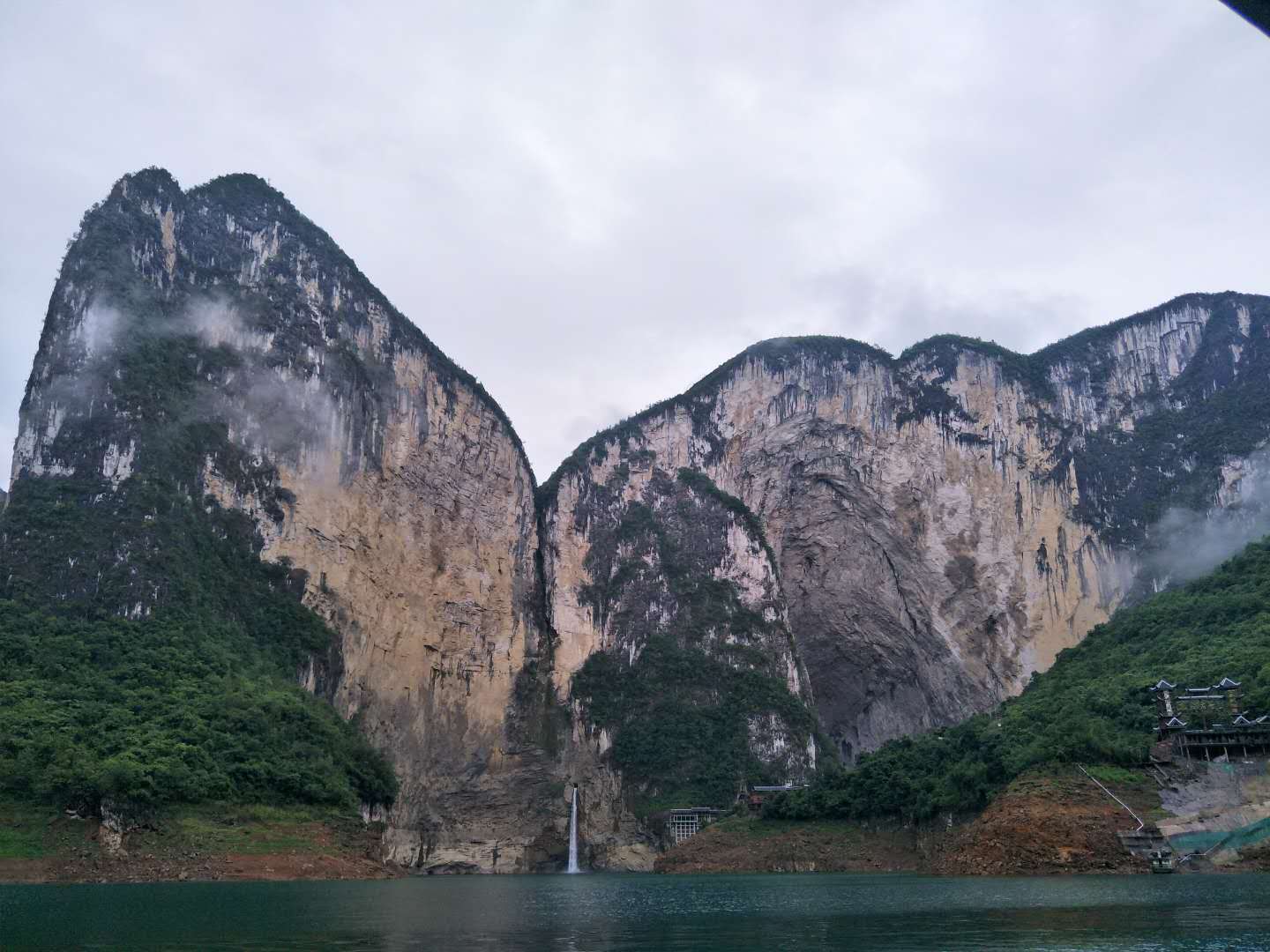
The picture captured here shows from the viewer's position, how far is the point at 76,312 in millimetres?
74062

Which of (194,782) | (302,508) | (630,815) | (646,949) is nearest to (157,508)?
(302,508)

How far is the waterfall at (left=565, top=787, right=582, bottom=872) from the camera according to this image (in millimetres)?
81625

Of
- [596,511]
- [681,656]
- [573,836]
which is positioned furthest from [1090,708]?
[596,511]

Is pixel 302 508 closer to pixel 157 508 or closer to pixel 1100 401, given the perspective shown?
pixel 157 508

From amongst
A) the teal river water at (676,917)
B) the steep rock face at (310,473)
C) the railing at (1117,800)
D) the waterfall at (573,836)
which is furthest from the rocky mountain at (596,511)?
the railing at (1117,800)

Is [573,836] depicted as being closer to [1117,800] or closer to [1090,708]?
[1090,708]

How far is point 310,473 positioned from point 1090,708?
5426cm

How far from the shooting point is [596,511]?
331ft

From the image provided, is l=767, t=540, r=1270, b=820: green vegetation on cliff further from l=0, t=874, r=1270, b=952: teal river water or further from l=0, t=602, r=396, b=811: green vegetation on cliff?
l=0, t=602, r=396, b=811: green vegetation on cliff

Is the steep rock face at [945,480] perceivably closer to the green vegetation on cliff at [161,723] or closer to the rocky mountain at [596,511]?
the rocky mountain at [596,511]

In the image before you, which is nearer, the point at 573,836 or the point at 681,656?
the point at 573,836

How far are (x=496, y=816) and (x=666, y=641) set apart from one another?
2124cm

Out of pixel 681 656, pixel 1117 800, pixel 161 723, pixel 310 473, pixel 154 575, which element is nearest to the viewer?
pixel 1117 800

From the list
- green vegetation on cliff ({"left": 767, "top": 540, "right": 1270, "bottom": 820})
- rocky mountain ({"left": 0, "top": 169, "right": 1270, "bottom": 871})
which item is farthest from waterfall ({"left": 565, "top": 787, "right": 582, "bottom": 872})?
green vegetation on cliff ({"left": 767, "top": 540, "right": 1270, "bottom": 820})
